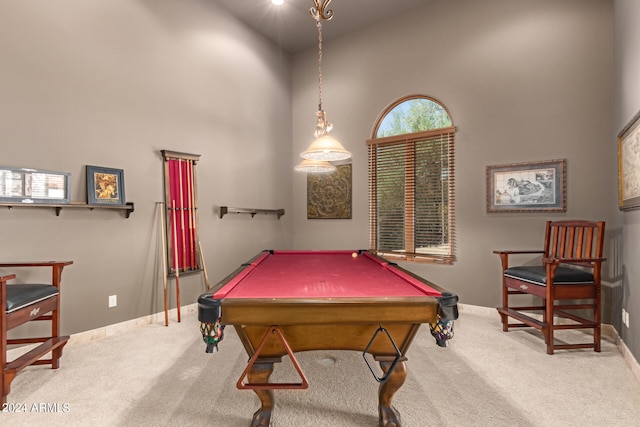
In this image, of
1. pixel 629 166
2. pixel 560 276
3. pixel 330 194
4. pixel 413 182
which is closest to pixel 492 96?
A: pixel 413 182

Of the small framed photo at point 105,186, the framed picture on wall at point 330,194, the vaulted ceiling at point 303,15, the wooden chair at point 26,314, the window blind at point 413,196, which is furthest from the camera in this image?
the framed picture on wall at point 330,194

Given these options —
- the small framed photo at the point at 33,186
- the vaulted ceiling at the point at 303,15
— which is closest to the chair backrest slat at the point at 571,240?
the vaulted ceiling at the point at 303,15

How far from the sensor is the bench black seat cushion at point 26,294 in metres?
2.04

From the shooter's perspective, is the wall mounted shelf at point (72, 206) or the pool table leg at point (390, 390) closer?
the pool table leg at point (390, 390)

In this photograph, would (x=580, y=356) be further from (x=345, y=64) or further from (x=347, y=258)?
(x=345, y=64)

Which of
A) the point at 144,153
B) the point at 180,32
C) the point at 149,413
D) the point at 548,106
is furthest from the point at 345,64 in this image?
the point at 149,413

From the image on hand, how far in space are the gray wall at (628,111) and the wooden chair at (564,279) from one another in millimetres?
176

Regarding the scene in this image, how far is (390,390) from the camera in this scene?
1.71 metres

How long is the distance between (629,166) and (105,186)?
4.48 m

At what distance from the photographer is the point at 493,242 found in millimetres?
3742

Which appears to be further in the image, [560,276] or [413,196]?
[413,196]

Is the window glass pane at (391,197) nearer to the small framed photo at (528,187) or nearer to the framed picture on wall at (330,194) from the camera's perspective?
the framed picture on wall at (330,194)

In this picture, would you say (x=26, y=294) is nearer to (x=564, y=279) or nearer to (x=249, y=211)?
(x=249, y=211)

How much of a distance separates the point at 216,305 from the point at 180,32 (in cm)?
364
